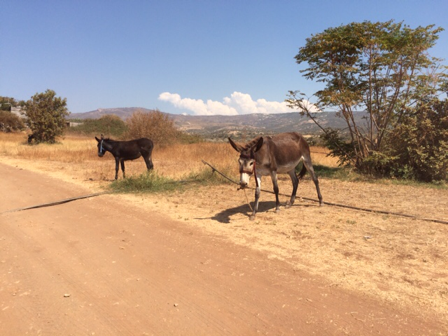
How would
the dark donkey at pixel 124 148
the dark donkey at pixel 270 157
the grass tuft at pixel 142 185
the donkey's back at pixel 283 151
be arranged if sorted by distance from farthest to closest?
the dark donkey at pixel 124 148
the grass tuft at pixel 142 185
the donkey's back at pixel 283 151
the dark donkey at pixel 270 157

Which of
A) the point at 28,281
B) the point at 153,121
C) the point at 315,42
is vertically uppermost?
the point at 315,42

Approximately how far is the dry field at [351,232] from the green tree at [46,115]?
2123 cm

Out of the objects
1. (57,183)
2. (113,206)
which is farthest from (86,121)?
(113,206)

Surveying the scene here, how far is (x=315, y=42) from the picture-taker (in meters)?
13.4

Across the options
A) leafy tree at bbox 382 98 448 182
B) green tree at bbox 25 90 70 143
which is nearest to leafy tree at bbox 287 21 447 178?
leafy tree at bbox 382 98 448 182

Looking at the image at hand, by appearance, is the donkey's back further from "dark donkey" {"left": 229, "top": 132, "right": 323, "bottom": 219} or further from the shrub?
the shrub

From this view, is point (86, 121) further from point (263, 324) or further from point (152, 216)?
point (263, 324)

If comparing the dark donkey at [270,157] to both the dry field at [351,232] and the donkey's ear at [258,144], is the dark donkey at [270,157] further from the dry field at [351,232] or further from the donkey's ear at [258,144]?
the dry field at [351,232]

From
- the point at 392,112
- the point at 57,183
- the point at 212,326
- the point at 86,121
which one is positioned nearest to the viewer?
the point at 212,326

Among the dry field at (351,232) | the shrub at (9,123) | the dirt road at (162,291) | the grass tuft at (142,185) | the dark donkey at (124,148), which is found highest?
the shrub at (9,123)

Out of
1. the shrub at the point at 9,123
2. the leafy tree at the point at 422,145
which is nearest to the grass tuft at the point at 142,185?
the leafy tree at the point at 422,145

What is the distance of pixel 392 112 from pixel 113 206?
1218 cm

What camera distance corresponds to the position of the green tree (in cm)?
2861

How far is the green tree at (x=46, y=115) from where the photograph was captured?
2861 centimetres
